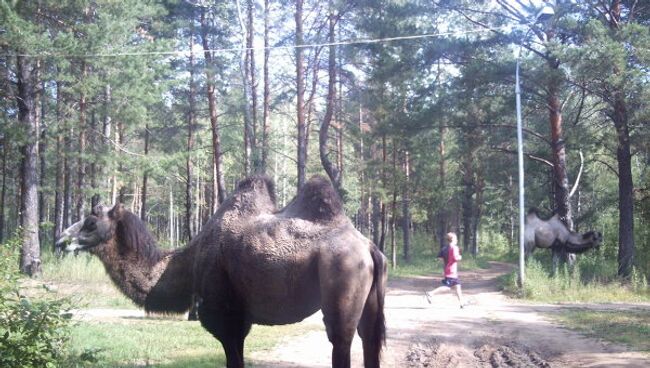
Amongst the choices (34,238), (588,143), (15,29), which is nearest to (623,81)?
(588,143)

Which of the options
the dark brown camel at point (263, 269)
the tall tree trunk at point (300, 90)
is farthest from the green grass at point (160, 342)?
the tall tree trunk at point (300, 90)

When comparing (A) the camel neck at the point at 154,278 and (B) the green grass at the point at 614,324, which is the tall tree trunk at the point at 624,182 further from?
(A) the camel neck at the point at 154,278

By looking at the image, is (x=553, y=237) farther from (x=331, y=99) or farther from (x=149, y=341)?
(x=149, y=341)

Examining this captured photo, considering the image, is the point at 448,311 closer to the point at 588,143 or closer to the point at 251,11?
the point at 588,143

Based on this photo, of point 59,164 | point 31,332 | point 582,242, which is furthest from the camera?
point 59,164

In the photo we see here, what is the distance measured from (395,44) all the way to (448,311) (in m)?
11.6

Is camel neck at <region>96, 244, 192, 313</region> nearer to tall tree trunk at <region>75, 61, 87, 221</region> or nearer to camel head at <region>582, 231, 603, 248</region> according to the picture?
tall tree trunk at <region>75, 61, 87, 221</region>

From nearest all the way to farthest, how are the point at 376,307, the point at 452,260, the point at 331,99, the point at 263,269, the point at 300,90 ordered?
the point at 376,307, the point at 263,269, the point at 452,260, the point at 300,90, the point at 331,99

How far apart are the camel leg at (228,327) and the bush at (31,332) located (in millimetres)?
1469

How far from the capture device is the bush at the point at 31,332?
452 centimetres

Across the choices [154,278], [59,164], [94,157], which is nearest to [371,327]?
Answer: [154,278]

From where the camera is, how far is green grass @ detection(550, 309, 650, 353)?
9805mm

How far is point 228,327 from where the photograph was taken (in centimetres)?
603

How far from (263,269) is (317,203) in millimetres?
917
